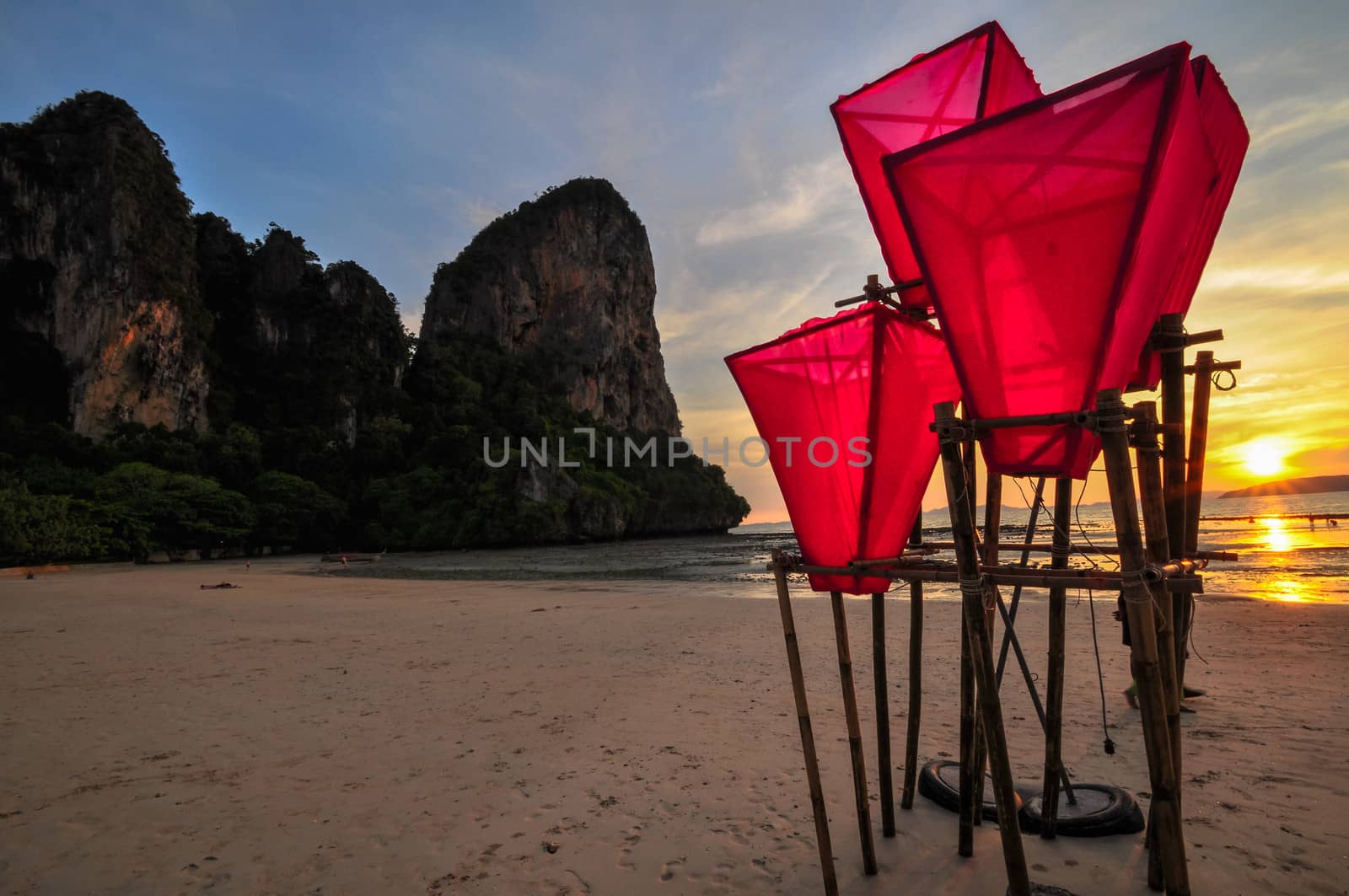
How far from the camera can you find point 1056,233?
1.93m

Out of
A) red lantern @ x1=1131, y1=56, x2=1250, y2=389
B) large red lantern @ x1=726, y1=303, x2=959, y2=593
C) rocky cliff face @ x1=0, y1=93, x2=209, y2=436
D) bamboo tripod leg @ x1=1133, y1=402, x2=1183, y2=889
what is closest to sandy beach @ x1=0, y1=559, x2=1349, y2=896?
bamboo tripod leg @ x1=1133, y1=402, x2=1183, y2=889

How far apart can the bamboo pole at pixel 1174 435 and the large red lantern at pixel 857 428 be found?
76cm

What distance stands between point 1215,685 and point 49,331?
51.0m

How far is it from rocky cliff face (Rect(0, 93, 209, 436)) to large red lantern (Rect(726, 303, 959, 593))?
4520 cm

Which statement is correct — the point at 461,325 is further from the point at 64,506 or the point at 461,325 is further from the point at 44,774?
the point at 44,774

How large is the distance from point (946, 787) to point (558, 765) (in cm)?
209

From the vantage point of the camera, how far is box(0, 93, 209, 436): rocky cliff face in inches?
1427

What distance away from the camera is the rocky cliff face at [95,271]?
3625 centimetres

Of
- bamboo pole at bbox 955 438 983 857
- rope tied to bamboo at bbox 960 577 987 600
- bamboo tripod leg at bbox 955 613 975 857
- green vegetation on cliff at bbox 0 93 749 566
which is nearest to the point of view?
rope tied to bamboo at bbox 960 577 987 600

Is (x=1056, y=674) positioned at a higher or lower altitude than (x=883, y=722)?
higher

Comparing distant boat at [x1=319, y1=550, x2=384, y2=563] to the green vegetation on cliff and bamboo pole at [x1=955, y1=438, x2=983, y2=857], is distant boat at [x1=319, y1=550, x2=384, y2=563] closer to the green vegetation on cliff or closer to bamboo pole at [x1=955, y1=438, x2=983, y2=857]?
the green vegetation on cliff

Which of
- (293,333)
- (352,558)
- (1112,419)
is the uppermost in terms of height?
(293,333)

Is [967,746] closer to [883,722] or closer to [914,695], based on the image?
[883,722]

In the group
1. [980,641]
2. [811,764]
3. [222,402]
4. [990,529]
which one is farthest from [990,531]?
[222,402]
